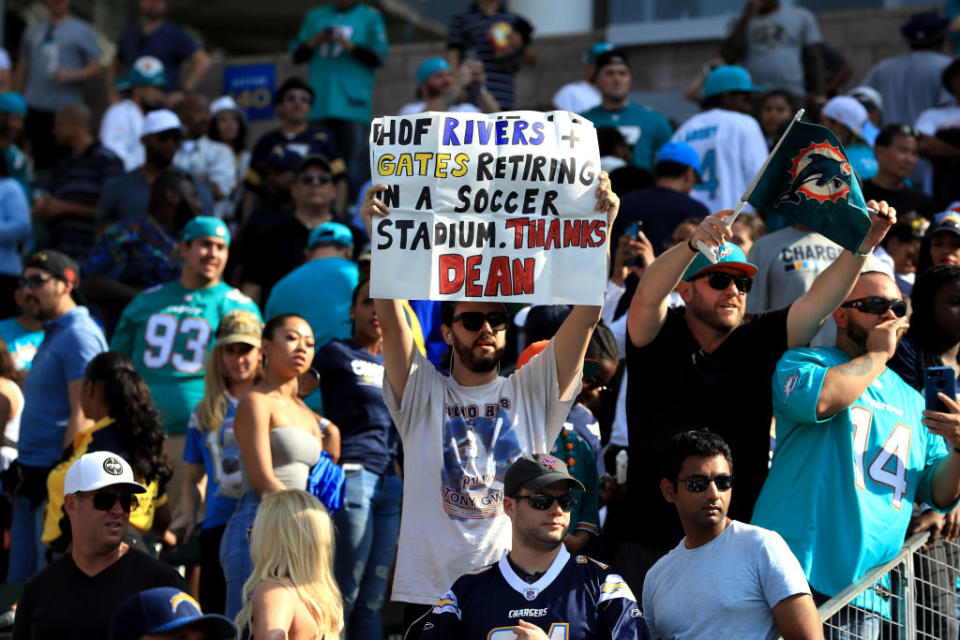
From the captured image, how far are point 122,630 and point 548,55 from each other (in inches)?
473

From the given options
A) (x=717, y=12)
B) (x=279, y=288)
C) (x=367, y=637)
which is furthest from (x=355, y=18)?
(x=367, y=637)

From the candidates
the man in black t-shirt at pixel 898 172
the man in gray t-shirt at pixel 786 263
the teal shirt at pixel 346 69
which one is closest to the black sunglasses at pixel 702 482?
the man in gray t-shirt at pixel 786 263

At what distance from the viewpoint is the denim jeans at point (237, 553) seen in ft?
19.9

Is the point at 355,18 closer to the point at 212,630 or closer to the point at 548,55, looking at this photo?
the point at 548,55

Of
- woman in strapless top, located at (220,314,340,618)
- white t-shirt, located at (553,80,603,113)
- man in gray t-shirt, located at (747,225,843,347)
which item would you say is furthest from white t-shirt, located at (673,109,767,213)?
woman in strapless top, located at (220,314,340,618)

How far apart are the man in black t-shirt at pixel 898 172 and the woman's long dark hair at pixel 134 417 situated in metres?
4.99

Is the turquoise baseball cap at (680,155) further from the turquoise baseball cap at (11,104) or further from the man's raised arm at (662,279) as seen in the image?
the turquoise baseball cap at (11,104)

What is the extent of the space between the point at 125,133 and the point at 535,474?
30.8 feet

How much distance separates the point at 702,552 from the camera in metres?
4.66

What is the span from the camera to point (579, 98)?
39.0ft

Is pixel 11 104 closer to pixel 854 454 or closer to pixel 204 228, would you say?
pixel 204 228

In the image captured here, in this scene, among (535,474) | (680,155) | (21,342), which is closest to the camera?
(535,474)

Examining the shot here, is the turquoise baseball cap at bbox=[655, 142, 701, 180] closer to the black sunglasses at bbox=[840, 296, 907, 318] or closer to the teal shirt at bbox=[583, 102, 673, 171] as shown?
the teal shirt at bbox=[583, 102, 673, 171]

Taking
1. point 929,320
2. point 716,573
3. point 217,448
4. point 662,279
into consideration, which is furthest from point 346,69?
point 716,573
